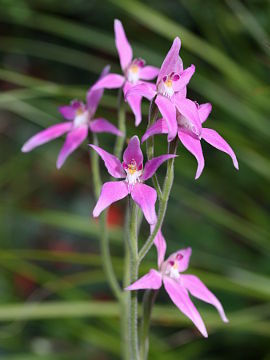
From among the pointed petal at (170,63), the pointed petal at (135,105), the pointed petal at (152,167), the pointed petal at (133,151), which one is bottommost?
the pointed petal at (152,167)

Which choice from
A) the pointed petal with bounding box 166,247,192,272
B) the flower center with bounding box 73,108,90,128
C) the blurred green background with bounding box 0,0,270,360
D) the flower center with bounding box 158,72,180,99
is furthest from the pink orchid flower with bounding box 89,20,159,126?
the blurred green background with bounding box 0,0,270,360

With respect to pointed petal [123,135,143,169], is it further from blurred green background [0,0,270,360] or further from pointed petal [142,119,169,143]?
blurred green background [0,0,270,360]

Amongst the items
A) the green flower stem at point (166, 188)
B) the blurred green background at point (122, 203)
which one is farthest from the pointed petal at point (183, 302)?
the blurred green background at point (122, 203)

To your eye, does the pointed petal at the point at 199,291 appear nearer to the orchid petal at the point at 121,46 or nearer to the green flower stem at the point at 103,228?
the green flower stem at the point at 103,228

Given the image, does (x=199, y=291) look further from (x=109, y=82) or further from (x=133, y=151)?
(x=109, y=82)

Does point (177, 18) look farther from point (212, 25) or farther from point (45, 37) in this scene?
point (45, 37)
